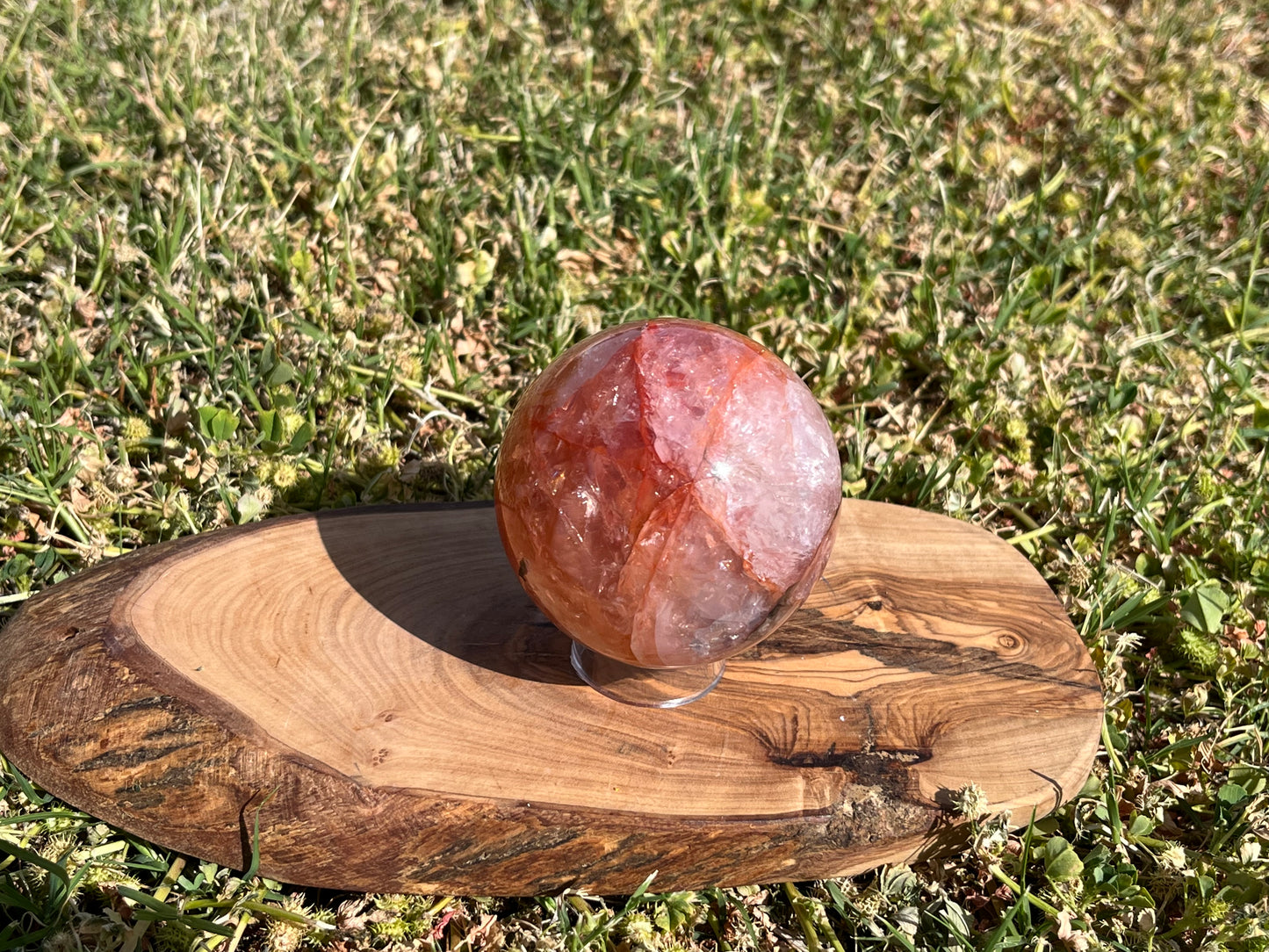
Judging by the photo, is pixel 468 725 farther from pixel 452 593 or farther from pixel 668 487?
pixel 668 487

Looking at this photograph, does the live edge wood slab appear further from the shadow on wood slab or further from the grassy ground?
the grassy ground

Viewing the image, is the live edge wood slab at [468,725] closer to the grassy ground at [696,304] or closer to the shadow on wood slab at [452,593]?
the shadow on wood slab at [452,593]

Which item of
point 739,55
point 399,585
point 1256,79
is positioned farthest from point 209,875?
point 1256,79

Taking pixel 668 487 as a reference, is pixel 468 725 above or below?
below

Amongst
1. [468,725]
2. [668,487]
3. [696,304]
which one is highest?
[668,487]

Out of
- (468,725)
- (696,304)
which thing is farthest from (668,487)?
(696,304)

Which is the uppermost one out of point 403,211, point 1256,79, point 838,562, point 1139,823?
point 1256,79

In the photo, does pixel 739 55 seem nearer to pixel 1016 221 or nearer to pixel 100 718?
pixel 1016 221
